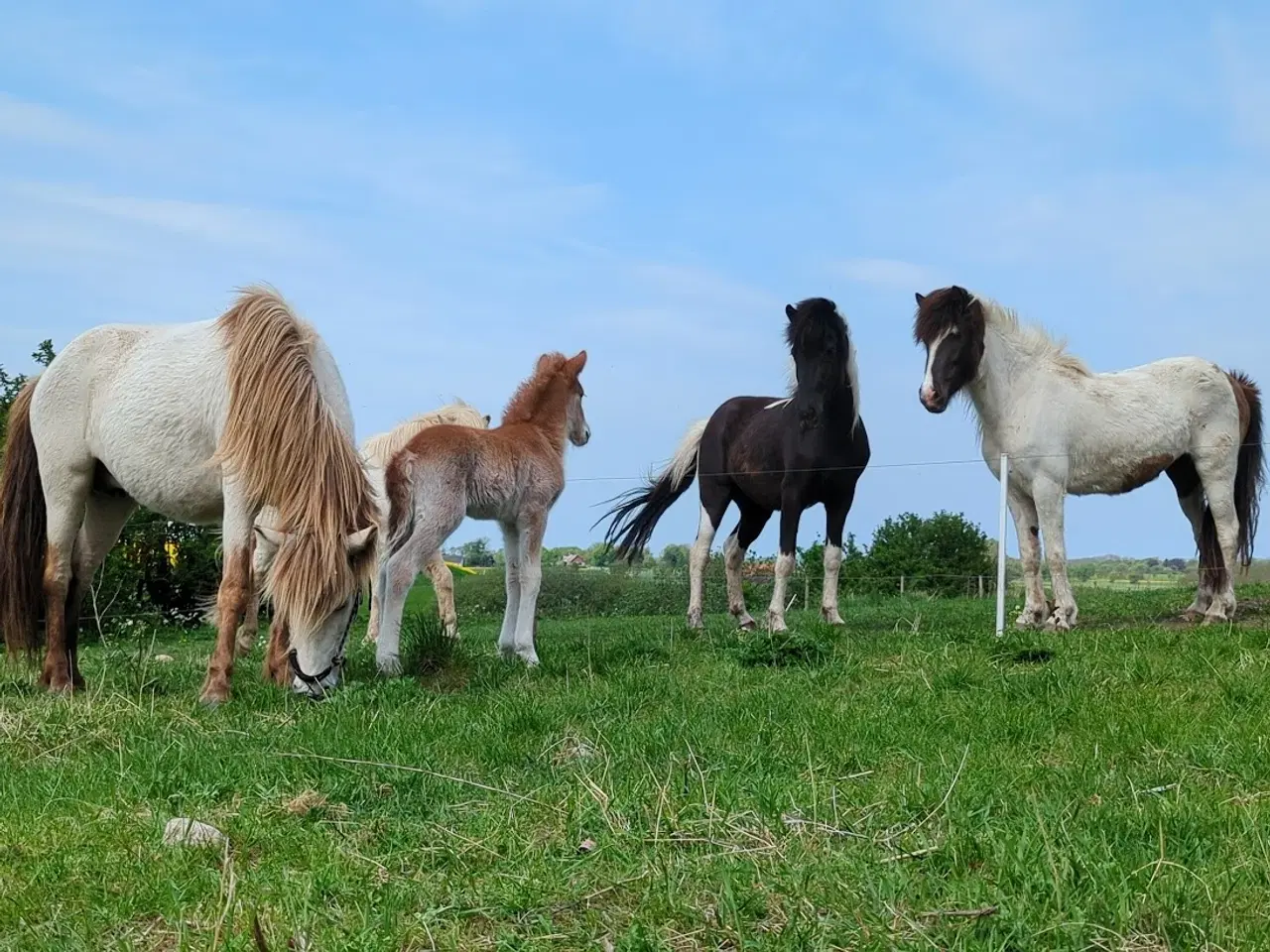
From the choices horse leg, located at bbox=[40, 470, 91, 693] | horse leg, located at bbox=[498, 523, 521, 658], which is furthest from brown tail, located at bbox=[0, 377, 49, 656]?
horse leg, located at bbox=[498, 523, 521, 658]

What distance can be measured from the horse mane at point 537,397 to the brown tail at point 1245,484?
18.4ft

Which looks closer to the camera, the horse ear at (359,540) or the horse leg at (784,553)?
the horse ear at (359,540)

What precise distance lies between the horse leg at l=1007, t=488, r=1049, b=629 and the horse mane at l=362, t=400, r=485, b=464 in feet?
17.8

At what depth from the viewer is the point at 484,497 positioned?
7.95m

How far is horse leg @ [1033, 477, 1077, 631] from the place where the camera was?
8992 millimetres

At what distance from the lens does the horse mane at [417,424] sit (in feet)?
40.2

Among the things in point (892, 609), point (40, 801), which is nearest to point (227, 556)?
point (40, 801)

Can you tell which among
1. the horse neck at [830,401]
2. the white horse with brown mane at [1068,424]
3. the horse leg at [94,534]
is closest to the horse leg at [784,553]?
the horse neck at [830,401]

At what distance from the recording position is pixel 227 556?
6832 millimetres

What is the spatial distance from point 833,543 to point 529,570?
315 cm

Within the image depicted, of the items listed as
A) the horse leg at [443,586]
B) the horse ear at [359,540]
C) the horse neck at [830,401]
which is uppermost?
the horse neck at [830,401]

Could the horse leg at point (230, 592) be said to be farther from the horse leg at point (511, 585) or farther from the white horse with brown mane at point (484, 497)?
the horse leg at point (511, 585)

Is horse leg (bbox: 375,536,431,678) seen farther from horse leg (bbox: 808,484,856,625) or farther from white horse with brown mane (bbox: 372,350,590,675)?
horse leg (bbox: 808,484,856,625)

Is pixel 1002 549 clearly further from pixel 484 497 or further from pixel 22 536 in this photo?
pixel 22 536
